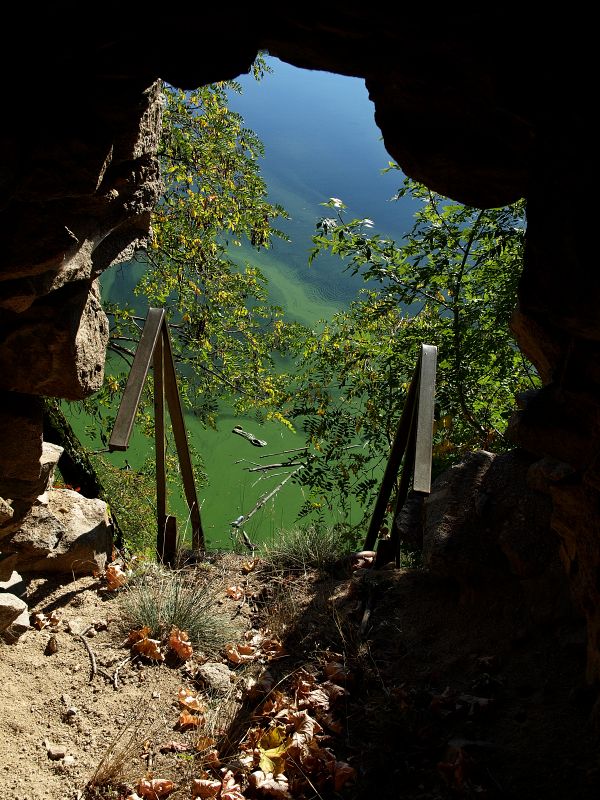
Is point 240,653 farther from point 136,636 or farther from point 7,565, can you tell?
point 7,565

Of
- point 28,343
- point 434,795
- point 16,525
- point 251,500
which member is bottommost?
point 251,500

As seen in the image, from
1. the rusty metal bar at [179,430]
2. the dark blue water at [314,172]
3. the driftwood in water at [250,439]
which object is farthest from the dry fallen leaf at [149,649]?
the dark blue water at [314,172]

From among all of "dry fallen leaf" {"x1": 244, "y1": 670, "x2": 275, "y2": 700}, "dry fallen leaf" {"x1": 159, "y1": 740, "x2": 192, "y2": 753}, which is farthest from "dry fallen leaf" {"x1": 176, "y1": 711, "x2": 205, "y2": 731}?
"dry fallen leaf" {"x1": 244, "y1": 670, "x2": 275, "y2": 700}

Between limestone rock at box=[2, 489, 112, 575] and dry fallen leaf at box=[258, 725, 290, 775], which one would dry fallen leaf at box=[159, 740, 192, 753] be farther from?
limestone rock at box=[2, 489, 112, 575]

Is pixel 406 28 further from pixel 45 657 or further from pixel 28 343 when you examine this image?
pixel 45 657

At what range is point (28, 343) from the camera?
310cm

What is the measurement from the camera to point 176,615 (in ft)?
12.7

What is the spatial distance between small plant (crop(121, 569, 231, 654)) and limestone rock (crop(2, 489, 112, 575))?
479 millimetres

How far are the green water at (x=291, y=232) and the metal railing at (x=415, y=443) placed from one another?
5.93 metres

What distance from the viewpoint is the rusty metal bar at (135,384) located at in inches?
157

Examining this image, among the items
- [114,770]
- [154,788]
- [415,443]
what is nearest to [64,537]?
[114,770]

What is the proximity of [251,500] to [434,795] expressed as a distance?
591 inches

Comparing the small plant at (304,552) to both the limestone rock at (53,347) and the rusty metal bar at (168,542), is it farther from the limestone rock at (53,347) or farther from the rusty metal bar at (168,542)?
the limestone rock at (53,347)

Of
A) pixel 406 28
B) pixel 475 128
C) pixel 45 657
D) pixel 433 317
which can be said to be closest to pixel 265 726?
pixel 45 657
